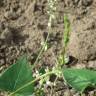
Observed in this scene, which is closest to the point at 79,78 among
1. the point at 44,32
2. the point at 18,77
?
the point at 18,77

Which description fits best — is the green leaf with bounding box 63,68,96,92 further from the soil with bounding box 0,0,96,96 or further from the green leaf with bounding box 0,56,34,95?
the soil with bounding box 0,0,96,96

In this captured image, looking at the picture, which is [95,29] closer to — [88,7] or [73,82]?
[88,7]

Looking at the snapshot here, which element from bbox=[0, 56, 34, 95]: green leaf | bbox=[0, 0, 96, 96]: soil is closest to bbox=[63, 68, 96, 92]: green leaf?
bbox=[0, 56, 34, 95]: green leaf

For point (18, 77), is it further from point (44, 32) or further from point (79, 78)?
point (44, 32)

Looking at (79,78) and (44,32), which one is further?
(44,32)

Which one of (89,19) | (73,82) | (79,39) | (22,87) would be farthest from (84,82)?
(89,19)

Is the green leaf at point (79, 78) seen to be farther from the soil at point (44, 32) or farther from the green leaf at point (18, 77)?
the soil at point (44, 32)
